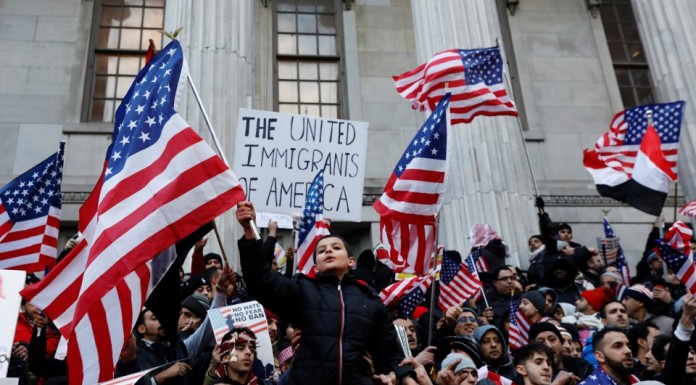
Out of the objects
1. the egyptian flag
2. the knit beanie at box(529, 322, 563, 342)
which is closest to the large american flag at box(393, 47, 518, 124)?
the egyptian flag

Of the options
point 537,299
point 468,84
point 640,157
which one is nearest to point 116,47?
point 468,84

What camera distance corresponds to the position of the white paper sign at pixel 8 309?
3.81 metres

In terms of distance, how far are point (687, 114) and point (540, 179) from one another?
350cm

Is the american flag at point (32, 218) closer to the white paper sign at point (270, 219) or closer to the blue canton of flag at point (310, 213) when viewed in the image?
the white paper sign at point (270, 219)

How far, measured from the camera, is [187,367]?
505 cm

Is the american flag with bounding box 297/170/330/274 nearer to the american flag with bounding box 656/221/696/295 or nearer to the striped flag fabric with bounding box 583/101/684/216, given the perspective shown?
the american flag with bounding box 656/221/696/295

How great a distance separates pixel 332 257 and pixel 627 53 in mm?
16931

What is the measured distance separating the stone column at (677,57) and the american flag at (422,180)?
29.2ft

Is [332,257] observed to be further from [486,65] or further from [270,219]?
[486,65]

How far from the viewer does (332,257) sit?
4430 mm

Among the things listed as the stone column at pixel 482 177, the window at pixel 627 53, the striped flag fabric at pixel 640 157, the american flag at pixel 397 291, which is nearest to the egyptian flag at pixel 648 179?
the striped flag fabric at pixel 640 157

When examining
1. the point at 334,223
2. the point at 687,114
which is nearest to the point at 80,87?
the point at 334,223

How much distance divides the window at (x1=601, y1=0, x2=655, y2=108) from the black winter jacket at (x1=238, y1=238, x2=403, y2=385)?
15.8m

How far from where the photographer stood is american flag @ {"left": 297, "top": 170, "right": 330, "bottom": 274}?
7320mm
